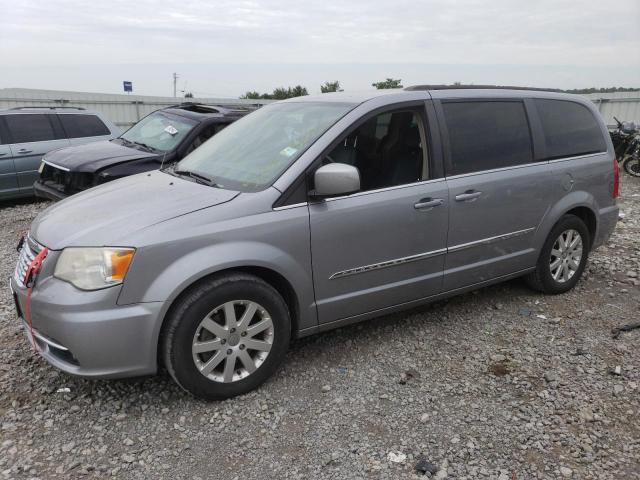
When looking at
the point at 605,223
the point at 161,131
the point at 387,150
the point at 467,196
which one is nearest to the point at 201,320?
the point at 387,150

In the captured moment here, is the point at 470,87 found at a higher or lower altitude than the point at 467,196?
higher

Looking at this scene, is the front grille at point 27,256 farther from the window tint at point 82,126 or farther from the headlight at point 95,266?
the window tint at point 82,126

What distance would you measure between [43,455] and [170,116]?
5798mm

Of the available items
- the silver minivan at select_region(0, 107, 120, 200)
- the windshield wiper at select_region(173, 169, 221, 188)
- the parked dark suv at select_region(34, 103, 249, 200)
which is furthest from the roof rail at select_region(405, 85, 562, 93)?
the silver minivan at select_region(0, 107, 120, 200)

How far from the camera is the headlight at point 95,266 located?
8.75 feet

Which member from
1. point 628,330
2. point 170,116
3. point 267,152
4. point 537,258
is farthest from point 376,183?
point 170,116

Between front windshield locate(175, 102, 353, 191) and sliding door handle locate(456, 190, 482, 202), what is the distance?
0.99m

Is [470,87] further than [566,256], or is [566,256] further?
[566,256]

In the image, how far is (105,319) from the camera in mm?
2654

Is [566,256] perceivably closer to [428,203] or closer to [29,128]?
[428,203]

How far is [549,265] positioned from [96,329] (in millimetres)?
3582

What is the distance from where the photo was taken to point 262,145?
11.7 ft

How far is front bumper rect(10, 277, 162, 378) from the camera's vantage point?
2654 millimetres

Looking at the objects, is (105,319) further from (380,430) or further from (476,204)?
(476,204)
